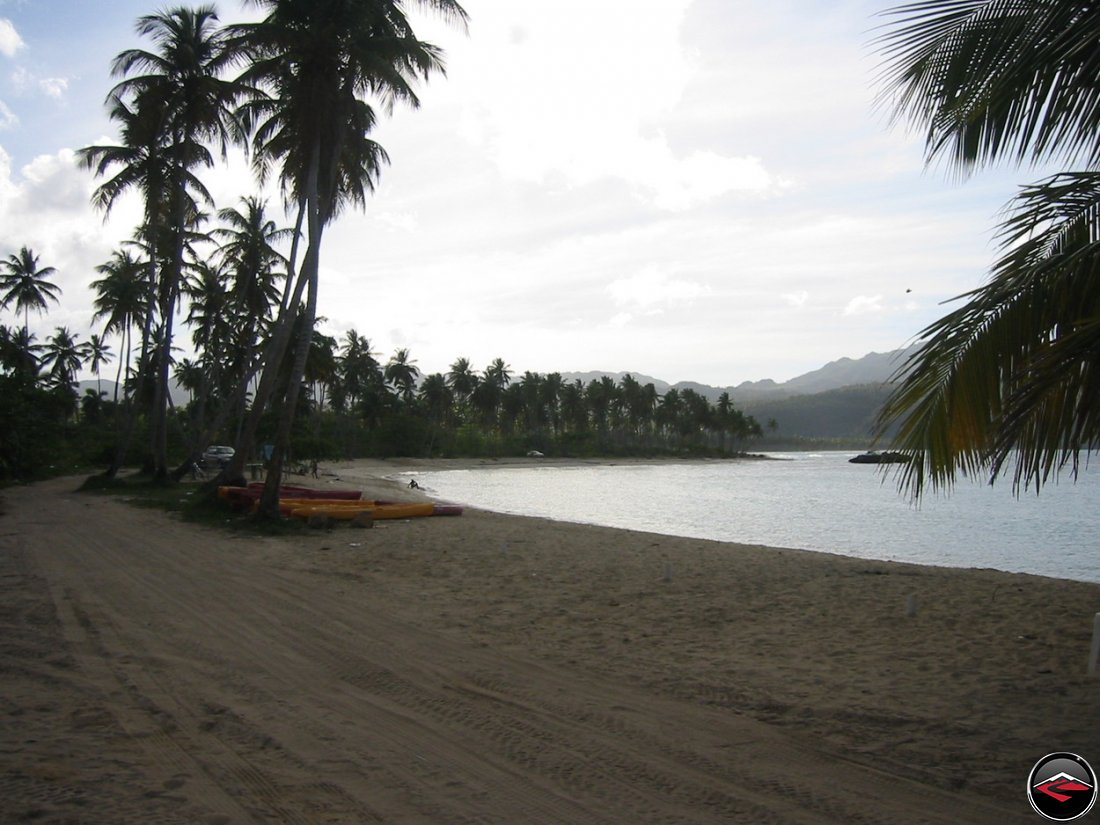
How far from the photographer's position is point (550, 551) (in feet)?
43.7

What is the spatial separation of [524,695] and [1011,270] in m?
4.08

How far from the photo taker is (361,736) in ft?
14.8

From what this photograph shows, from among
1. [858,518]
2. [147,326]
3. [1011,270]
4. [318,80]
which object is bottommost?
[858,518]

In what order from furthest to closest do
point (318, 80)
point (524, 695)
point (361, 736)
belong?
1. point (318, 80)
2. point (524, 695)
3. point (361, 736)

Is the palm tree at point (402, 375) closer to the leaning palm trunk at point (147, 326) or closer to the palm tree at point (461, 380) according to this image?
the palm tree at point (461, 380)

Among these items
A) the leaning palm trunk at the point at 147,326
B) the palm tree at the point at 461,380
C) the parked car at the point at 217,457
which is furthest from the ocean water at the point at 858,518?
the palm tree at the point at 461,380

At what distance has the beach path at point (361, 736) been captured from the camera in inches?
143

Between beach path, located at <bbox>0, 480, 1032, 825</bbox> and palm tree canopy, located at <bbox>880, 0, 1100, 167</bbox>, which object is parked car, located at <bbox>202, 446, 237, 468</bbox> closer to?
beach path, located at <bbox>0, 480, 1032, 825</bbox>

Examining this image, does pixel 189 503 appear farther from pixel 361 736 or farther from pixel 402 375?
pixel 402 375

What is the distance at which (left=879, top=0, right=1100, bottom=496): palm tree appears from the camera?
4270 millimetres

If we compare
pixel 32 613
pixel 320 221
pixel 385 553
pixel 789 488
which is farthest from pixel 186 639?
pixel 789 488

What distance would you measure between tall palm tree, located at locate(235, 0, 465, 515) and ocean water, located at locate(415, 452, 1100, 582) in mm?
11499

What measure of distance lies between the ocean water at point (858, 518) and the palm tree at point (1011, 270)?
5765mm

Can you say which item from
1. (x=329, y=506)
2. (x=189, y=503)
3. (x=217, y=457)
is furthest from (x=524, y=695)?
(x=217, y=457)
